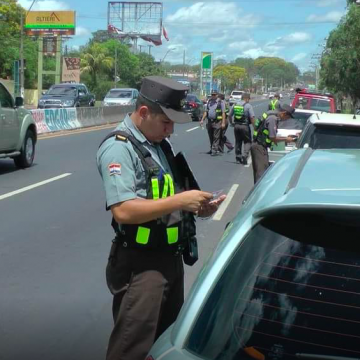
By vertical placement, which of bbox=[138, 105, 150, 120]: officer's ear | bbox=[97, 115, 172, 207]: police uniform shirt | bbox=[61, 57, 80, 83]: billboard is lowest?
bbox=[97, 115, 172, 207]: police uniform shirt

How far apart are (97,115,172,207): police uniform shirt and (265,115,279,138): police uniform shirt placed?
818 cm

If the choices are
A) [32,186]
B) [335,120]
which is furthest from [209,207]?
[32,186]

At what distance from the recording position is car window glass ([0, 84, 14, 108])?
14.2m

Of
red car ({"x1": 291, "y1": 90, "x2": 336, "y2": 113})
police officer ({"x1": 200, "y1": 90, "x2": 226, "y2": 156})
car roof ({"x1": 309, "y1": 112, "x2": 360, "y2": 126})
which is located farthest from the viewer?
red car ({"x1": 291, "y1": 90, "x2": 336, "y2": 113})

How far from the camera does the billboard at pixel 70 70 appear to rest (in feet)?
237

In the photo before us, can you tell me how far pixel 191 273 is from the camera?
7.05 meters

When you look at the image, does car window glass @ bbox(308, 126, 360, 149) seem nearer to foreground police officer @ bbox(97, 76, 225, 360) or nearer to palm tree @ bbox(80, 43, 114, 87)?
foreground police officer @ bbox(97, 76, 225, 360)

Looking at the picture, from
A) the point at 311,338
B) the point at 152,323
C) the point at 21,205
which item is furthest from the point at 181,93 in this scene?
the point at 21,205

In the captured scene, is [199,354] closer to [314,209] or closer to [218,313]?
[218,313]

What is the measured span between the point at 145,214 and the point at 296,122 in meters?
14.1

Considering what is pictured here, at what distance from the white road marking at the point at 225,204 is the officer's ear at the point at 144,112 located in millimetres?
6740

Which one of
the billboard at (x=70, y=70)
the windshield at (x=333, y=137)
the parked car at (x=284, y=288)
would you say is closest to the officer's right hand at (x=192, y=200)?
the parked car at (x=284, y=288)

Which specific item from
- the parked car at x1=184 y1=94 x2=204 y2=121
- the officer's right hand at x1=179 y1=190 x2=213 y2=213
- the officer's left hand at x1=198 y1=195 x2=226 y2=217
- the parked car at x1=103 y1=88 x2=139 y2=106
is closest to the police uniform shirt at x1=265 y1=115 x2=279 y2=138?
the officer's left hand at x1=198 y1=195 x2=226 y2=217

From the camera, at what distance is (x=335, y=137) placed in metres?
8.23
